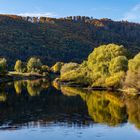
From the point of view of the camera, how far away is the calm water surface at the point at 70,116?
6291 cm

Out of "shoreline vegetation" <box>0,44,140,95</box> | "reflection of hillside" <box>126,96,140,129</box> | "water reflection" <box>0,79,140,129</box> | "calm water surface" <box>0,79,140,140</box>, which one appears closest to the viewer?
"calm water surface" <box>0,79,140,140</box>

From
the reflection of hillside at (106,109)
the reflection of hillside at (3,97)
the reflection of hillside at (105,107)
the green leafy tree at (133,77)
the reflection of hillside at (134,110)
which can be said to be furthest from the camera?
the green leafy tree at (133,77)

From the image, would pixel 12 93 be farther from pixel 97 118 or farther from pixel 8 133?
pixel 8 133

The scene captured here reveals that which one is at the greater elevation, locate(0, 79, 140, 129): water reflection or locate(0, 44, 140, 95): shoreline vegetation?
locate(0, 44, 140, 95): shoreline vegetation

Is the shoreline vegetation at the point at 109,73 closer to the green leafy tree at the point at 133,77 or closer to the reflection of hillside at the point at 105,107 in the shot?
the green leafy tree at the point at 133,77

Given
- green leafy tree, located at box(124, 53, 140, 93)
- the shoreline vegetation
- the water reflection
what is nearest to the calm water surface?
the water reflection

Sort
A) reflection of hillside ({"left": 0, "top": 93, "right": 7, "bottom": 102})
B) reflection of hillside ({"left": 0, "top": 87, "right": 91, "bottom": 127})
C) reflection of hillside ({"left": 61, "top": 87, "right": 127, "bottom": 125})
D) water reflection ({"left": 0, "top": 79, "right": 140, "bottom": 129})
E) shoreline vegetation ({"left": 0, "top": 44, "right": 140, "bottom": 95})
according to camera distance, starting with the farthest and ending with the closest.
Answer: shoreline vegetation ({"left": 0, "top": 44, "right": 140, "bottom": 95}) < reflection of hillside ({"left": 0, "top": 93, "right": 7, "bottom": 102}) < reflection of hillside ({"left": 61, "top": 87, "right": 127, "bottom": 125}) < reflection of hillside ({"left": 0, "top": 87, "right": 91, "bottom": 127}) < water reflection ({"left": 0, "top": 79, "right": 140, "bottom": 129})

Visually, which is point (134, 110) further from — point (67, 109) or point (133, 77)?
point (133, 77)

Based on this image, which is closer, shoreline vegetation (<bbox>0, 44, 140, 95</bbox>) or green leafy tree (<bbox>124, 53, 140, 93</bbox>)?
green leafy tree (<bbox>124, 53, 140, 93</bbox>)

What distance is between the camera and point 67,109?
294 feet

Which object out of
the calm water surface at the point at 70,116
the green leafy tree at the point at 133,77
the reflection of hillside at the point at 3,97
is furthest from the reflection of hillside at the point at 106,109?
the reflection of hillside at the point at 3,97

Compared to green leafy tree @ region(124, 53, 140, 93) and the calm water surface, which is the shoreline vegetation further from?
the calm water surface

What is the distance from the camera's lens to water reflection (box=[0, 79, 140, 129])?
74044 millimetres

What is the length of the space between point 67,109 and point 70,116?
9.72 m
